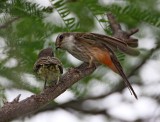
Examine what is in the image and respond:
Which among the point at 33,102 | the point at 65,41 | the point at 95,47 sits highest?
the point at 33,102

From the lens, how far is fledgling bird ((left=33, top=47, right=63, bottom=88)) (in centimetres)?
290

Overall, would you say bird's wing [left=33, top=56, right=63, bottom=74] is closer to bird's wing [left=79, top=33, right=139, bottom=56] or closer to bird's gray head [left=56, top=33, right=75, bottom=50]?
bird's gray head [left=56, top=33, right=75, bottom=50]

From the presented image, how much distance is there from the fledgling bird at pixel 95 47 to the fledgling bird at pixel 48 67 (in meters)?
0.38

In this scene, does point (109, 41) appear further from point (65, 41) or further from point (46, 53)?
point (46, 53)

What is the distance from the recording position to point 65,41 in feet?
11.1

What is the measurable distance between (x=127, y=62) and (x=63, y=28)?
4.17 feet

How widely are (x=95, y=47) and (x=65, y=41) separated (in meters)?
0.27

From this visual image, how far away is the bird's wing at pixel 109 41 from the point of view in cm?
342

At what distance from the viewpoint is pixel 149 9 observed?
150 inches

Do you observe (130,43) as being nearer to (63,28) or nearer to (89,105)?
(63,28)

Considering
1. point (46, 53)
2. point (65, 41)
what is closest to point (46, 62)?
point (46, 53)

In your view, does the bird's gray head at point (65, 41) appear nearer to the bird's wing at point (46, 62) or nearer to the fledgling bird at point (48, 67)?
the fledgling bird at point (48, 67)

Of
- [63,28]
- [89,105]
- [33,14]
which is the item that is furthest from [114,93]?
[33,14]

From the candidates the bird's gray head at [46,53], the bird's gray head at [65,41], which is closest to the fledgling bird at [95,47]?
the bird's gray head at [65,41]
